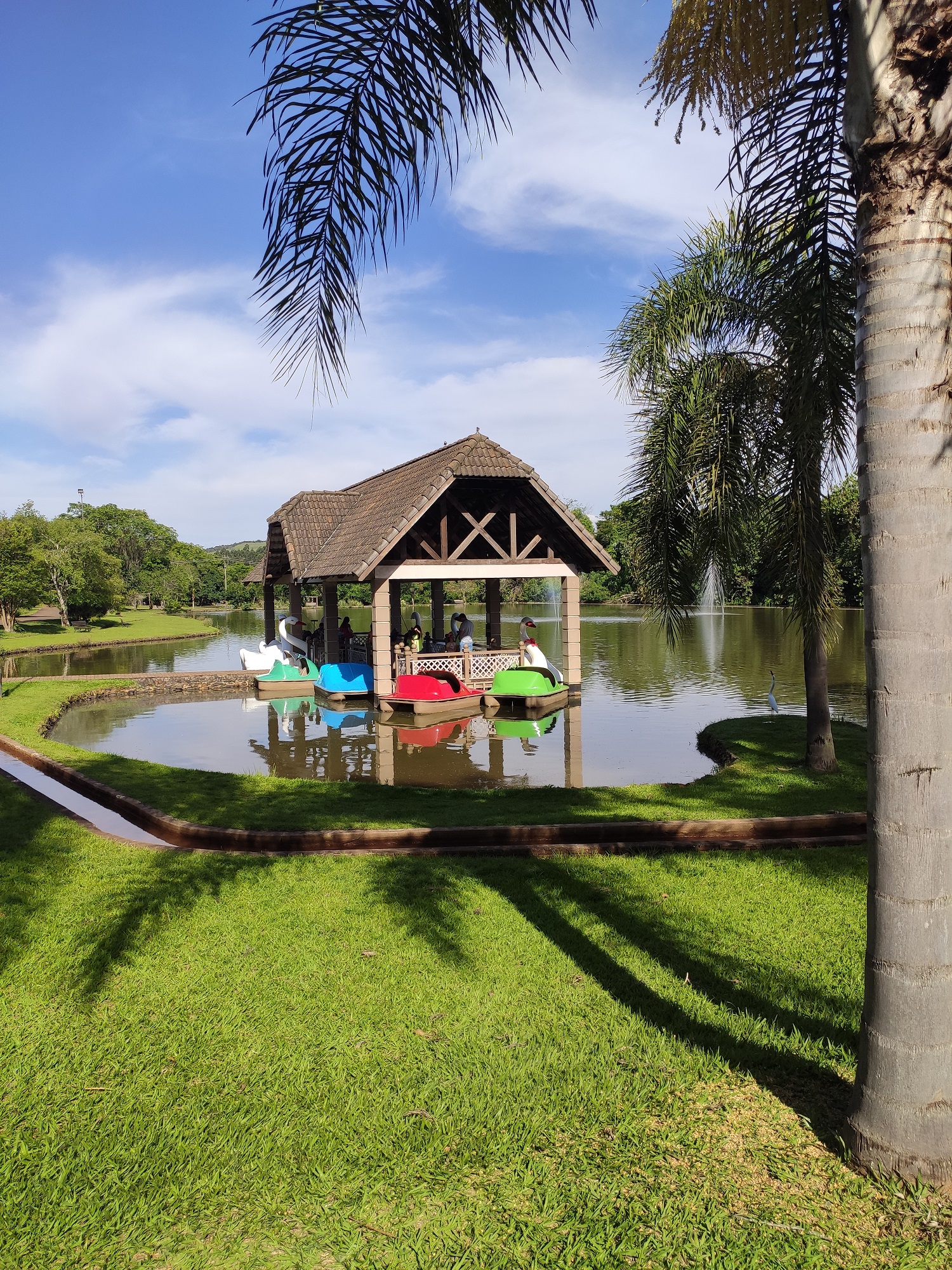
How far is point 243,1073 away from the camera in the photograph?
4062 mm

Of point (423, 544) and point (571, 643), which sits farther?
point (571, 643)

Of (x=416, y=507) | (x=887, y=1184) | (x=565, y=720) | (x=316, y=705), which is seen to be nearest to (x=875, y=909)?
(x=887, y=1184)

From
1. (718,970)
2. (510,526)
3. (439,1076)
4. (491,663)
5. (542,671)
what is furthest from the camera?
(510,526)

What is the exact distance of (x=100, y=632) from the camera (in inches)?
2037

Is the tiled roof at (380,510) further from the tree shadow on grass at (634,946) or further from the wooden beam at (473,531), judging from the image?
the tree shadow on grass at (634,946)

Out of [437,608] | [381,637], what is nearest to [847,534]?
[437,608]

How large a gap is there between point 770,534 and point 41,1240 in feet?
30.3

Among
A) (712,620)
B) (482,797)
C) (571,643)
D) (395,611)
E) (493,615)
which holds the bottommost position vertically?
(482,797)

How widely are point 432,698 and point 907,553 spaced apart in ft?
53.5

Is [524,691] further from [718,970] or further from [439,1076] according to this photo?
[439,1076]

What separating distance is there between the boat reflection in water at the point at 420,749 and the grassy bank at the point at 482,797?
4.80ft

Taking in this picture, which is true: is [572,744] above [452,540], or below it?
below

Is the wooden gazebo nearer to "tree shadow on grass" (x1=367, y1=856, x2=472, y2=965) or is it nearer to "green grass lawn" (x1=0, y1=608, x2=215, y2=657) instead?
"tree shadow on grass" (x1=367, y1=856, x2=472, y2=965)

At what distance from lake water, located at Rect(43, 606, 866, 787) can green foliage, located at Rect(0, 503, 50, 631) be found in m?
20.7
